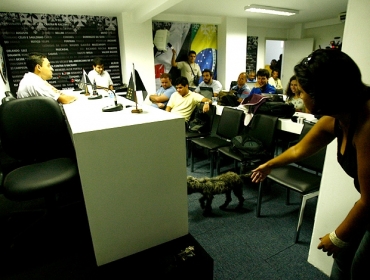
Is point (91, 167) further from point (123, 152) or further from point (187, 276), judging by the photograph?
point (187, 276)

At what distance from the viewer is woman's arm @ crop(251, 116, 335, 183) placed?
3.24ft

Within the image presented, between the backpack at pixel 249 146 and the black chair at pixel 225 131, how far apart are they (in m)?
0.32

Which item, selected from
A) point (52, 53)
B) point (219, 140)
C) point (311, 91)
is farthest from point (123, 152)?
point (52, 53)

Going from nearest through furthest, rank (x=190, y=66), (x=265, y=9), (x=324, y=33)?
(x=265, y=9) < (x=190, y=66) < (x=324, y=33)

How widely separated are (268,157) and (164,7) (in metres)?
2.75

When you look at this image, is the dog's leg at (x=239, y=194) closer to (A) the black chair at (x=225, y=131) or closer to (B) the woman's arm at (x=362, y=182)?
(A) the black chair at (x=225, y=131)

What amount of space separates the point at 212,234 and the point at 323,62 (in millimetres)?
1545

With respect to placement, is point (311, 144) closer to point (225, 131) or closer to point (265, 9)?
point (225, 131)

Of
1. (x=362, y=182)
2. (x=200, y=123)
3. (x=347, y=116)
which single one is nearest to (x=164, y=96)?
(x=200, y=123)

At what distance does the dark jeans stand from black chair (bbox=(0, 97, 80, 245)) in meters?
1.51

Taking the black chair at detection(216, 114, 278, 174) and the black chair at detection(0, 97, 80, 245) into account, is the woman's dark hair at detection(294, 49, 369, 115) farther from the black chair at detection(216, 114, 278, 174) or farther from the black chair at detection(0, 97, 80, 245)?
the black chair at detection(216, 114, 278, 174)

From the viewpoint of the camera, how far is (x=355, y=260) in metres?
0.85

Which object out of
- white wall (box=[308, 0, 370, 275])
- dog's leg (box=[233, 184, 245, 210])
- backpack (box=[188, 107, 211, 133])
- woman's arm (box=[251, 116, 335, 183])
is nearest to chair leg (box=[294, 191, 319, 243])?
white wall (box=[308, 0, 370, 275])

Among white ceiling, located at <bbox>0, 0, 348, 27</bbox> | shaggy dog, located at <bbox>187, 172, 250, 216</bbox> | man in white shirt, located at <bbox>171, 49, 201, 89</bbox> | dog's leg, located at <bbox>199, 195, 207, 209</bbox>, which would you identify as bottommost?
dog's leg, located at <bbox>199, 195, 207, 209</bbox>
